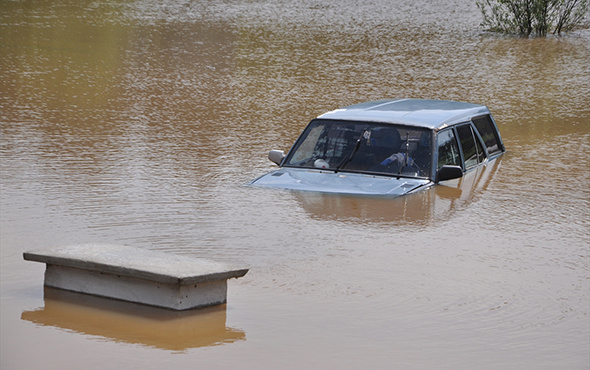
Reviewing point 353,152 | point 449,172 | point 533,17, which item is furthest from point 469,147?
point 533,17

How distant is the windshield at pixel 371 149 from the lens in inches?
419

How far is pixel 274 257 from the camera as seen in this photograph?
830 centimetres

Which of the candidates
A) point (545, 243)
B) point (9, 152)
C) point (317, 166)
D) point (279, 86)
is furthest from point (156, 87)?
point (545, 243)

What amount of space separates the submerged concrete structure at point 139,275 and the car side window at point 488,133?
642 centimetres

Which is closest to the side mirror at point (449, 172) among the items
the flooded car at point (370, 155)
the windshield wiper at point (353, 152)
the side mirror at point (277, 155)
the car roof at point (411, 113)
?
the flooded car at point (370, 155)

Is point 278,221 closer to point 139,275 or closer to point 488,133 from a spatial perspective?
point 139,275

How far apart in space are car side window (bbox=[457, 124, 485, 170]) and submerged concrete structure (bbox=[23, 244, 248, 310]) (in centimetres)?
559

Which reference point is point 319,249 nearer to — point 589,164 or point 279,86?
point 589,164

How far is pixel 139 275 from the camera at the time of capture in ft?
21.1

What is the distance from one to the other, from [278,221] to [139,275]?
3.27 m

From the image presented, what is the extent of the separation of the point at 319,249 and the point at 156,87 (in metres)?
13.8

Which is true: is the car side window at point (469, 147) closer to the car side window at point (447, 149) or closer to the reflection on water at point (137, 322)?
the car side window at point (447, 149)

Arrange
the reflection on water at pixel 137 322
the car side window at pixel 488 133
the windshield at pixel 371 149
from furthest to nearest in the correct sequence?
1. the car side window at pixel 488 133
2. the windshield at pixel 371 149
3. the reflection on water at pixel 137 322

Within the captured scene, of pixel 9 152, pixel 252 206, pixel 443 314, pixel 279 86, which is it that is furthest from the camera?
pixel 279 86
